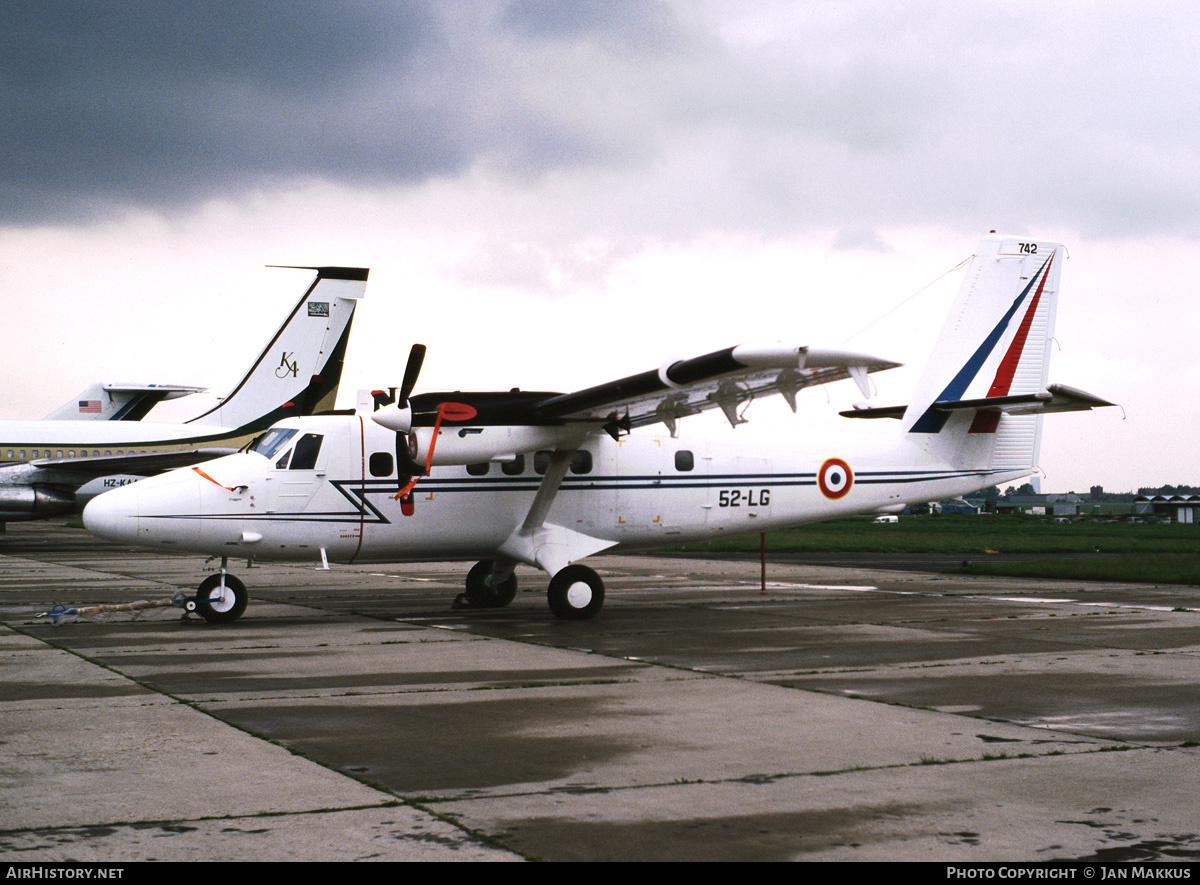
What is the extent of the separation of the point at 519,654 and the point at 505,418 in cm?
391

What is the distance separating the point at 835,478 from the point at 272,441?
8.45 meters

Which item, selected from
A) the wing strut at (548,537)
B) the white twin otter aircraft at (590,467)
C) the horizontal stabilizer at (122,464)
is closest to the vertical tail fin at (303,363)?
the horizontal stabilizer at (122,464)

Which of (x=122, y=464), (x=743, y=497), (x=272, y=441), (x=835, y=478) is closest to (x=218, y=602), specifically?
(x=272, y=441)

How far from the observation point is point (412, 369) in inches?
589

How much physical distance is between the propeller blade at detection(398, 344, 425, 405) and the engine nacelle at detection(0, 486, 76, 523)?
87.0 ft

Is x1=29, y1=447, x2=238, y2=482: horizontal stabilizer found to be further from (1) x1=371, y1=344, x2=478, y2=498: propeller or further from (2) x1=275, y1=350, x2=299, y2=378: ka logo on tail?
(1) x1=371, y1=344, x2=478, y2=498: propeller

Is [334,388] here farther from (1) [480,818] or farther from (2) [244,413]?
(1) [480,818]

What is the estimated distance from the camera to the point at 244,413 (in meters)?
39.0

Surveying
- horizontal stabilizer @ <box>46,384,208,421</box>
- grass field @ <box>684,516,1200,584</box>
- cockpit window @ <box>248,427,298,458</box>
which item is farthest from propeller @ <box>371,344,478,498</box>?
horizontal stabilizer @ <box>46,384,208,421</box>

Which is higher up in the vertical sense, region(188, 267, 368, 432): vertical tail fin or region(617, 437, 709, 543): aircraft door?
region(188, 267, 368, 432): vertical tail fin

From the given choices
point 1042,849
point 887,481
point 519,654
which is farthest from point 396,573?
point 1042,849

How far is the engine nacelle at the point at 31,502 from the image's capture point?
3600cm

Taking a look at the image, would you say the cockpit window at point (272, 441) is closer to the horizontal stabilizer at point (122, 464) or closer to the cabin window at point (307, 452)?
the cabin window at point (307, 452)

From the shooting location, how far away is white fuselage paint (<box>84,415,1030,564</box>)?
1451 centimetres
